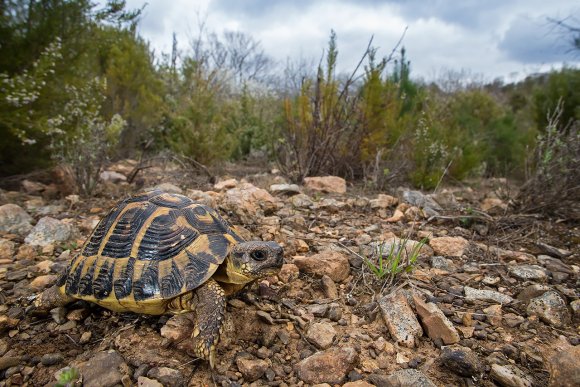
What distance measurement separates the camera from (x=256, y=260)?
1608 mm

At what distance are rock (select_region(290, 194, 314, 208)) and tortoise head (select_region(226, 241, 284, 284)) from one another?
166cm

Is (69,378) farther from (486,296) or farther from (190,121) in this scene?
(190,121)

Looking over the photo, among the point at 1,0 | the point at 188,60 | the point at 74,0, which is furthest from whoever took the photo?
the point at 188,60

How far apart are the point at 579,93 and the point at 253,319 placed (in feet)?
32.3

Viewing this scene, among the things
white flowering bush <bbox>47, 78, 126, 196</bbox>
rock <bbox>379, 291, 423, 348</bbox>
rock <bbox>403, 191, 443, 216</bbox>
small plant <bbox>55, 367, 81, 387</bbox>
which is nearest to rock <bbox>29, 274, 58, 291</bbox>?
small plant <bbox>55, 367, 81, 387</bbox>

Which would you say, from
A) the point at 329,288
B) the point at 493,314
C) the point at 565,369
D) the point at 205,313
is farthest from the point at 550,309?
the point at 205,313

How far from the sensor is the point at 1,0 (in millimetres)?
3566

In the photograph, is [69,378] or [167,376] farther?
[167,376]

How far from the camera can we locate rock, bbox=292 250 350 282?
6.70 feet

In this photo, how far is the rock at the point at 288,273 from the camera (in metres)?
2.05

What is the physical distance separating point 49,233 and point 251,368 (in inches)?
80.6

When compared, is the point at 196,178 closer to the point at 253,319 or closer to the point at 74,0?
the point at 74,0

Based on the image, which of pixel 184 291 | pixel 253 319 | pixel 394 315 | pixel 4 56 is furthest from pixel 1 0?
pixel 394 315

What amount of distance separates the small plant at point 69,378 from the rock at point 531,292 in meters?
2.11
